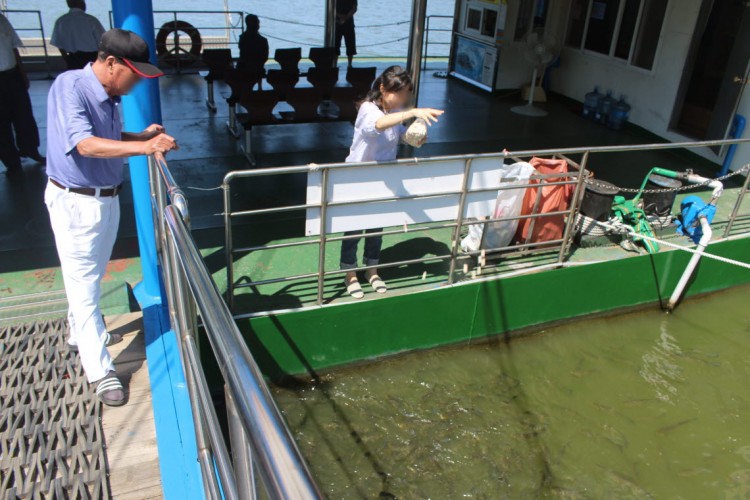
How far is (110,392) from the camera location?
10.0 feet

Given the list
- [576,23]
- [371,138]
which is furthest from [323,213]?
[576,23]

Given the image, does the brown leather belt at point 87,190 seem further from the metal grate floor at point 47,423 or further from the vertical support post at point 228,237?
the metal grate floor at point 47,423

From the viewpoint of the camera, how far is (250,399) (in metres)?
1.15

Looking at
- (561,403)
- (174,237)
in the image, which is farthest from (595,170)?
(174,237)

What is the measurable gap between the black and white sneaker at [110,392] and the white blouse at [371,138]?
2.10 meters

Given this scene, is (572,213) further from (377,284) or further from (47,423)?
(47,423)

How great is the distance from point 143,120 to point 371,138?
57.2 inches

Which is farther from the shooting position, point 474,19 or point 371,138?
point 474,19

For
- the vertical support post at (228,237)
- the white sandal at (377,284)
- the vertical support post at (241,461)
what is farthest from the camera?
the white sandal at (377,284)

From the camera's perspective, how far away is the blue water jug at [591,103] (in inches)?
386

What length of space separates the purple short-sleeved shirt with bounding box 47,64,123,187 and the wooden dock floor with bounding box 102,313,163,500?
1058mm

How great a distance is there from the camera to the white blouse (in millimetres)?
4020

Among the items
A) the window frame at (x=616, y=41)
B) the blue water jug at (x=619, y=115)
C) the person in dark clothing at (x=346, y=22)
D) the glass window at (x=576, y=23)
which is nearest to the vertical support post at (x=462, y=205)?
the blue water jug at (x=619, y=115)

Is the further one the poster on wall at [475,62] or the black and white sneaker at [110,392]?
the poster on wall at [475,62]
